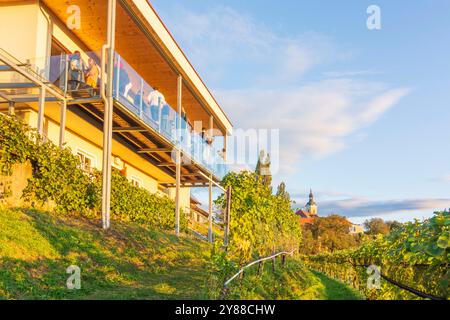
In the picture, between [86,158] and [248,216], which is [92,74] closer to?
[86,158]

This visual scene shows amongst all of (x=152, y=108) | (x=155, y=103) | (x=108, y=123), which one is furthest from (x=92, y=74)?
(x=155, y=103)

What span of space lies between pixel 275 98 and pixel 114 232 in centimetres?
485

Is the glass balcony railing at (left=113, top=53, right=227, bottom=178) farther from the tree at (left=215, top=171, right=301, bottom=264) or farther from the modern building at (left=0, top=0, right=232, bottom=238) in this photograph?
the tree at (left=215, top=171, right=301, bottom=264)

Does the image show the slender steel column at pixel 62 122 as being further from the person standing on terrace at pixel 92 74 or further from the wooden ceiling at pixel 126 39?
the wooden ceiling at pixel 126 39

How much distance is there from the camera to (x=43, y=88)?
1018 cm

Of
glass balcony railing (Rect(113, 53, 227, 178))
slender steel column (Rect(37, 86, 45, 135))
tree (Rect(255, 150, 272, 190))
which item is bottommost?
slender steel column (Rect(37, 86, 45, 135))

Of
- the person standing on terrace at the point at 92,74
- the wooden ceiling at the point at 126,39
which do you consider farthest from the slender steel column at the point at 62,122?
the wooden ceiling at the point at 126,39

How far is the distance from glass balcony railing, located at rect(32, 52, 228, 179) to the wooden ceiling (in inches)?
Answer: 28.7

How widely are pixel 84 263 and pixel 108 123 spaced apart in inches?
168

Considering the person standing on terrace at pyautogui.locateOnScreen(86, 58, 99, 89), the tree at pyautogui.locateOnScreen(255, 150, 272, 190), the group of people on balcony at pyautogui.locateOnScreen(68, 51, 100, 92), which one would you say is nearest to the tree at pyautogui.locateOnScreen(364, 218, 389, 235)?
the tree at pyautogui.locateOnScreen(255, 150, 272, 190)

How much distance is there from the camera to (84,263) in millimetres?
7281

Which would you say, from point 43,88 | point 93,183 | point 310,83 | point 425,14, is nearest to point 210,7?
point 310,83

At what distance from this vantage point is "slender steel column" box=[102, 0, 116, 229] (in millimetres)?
10055

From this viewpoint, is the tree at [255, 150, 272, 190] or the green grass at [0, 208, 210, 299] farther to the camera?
the tree at [255, 150, 272, 190]
